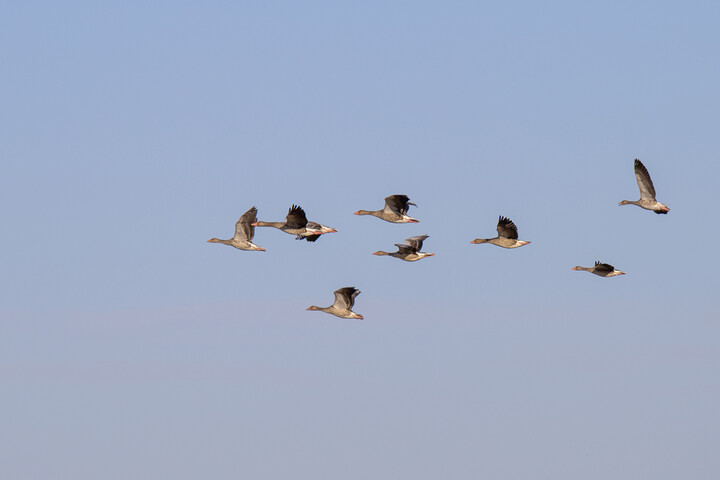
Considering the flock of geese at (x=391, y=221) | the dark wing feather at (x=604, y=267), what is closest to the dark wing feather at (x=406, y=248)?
the flock of geese at (x=391, y=221)

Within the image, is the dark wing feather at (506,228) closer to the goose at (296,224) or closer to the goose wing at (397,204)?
the goose wing at (397,204)

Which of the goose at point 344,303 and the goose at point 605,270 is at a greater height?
the goose at point 605,270

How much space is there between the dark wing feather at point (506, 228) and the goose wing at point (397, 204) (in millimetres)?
5525

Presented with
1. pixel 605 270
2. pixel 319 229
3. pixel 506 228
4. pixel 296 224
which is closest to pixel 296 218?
pixel 296 224

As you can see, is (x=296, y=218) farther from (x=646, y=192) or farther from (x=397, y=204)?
(x=646, y=192)

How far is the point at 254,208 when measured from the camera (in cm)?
8600

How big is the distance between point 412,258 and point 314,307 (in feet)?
21.1

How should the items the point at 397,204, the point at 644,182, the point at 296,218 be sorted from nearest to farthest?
the point at 296,218
the point at 397,204
the point at 644,182

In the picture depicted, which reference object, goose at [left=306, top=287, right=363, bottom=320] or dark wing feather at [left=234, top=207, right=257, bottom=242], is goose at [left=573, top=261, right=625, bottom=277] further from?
dark wing feather at [left=234, top=207, right=257, bottom=242]

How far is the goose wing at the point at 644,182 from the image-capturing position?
288 ft

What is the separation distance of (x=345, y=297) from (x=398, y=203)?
604 centimetres

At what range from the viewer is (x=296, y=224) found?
81.9m

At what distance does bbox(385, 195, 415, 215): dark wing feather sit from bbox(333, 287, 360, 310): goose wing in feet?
17.3

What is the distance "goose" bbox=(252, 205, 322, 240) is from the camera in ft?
266
